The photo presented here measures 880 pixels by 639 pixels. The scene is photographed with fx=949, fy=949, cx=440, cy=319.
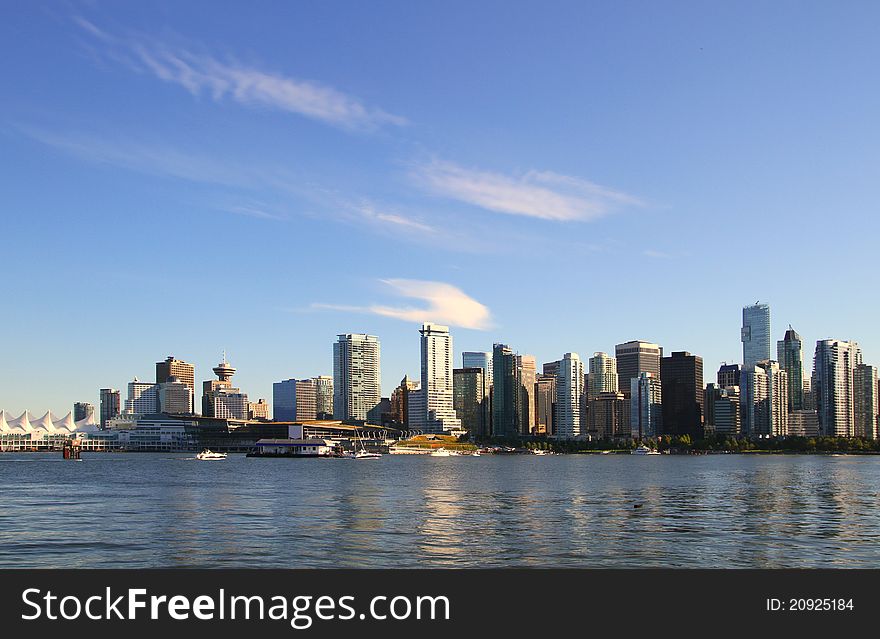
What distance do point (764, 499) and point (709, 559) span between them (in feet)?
157

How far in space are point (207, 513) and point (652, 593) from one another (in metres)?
54.4

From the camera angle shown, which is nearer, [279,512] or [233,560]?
[233,560]

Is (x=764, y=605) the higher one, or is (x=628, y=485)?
(x=764, y=605)

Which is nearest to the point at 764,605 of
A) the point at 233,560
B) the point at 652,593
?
the point at 652,593

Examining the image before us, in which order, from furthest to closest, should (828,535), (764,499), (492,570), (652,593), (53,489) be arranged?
(53,489), (764,499), (828,535), (492,570), (652,593)

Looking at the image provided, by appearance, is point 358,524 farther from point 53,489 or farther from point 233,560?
point 53,489

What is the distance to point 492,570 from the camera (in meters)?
→ 42.7

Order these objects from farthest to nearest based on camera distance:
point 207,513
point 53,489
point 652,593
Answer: point 53,489 → point 207,513 → point 652,593

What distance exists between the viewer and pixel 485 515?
73312 millimetres

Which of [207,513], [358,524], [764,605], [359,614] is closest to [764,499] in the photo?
[358,524]

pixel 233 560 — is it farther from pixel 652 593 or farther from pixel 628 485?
pixel 628 485

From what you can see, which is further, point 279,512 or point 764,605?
point 279,512

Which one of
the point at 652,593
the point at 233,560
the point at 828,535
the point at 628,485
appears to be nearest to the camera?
the point at 652,593

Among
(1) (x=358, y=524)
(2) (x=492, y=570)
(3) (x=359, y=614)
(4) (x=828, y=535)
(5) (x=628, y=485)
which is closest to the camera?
(3) (x=359, y=614)
